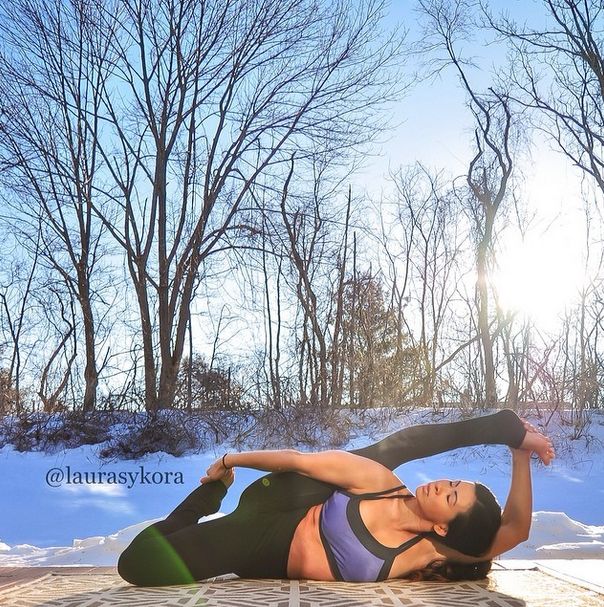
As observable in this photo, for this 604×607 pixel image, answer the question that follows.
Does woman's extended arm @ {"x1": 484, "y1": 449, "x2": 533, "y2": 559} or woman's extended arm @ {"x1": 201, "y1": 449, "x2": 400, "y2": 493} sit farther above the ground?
woman's extended arm @ {"x1": 201, "y1": 449, "x2": 400, "y2": 493}

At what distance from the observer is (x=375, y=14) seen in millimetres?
6930

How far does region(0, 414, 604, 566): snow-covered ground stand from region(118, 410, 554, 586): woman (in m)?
1.95

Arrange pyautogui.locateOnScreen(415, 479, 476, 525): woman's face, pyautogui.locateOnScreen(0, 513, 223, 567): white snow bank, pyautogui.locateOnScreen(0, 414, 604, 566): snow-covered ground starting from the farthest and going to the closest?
pyautogui.locateOnScreen(0, 414, 604, 566): snow-covered ground
pyautogui.locateOnScreen(0, 513, 223, 567): white snow bank
pyautogui.locateOnScreen(415, 479, 476, 525): woman's face

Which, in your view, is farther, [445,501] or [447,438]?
[447,438]

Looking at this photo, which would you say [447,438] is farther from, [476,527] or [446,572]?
[446,572]

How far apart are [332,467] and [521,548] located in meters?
1.85

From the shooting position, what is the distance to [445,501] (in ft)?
6.55

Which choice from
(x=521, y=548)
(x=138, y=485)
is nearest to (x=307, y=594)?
(x=521, y=548)

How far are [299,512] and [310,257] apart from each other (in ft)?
15.9

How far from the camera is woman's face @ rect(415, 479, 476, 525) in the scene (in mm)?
1996

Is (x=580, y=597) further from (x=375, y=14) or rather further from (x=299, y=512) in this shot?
(x=375, y=14)

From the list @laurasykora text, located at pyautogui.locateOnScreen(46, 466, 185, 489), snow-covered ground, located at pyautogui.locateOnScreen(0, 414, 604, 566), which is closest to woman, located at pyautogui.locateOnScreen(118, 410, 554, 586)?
snow-covered ground, located at pyautogui.locateOnScreen(0, 414, 604, 566)

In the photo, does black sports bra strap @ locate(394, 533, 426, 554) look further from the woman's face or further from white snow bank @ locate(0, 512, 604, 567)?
white snow bank @ locate(0, 512, 604, 567)

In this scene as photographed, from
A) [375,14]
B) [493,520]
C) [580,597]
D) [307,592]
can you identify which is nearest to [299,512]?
[307,592]
